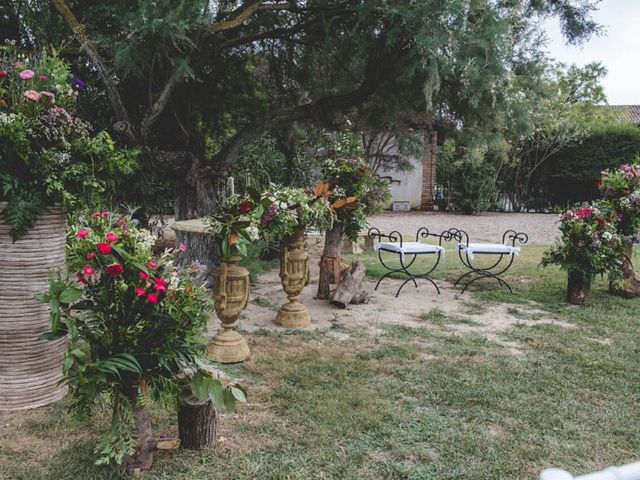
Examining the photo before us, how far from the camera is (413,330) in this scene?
4828 millimetres

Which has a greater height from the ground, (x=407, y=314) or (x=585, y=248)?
(x=585, y=248)

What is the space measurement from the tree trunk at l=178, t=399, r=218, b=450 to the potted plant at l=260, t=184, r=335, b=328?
6.26 ft

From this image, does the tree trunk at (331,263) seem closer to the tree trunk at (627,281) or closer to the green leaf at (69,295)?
the tree trunk at (627,281)

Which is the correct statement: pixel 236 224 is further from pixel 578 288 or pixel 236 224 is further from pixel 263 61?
pixel 578 288

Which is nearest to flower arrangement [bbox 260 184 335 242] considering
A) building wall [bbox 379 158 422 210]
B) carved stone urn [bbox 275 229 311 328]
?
carved stone urn [bbox 275 229 311 328]

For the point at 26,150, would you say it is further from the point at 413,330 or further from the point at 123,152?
the point at 413,330

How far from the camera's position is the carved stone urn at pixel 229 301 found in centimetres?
393

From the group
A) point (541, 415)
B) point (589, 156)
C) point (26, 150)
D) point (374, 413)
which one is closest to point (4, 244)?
point (26, 150)

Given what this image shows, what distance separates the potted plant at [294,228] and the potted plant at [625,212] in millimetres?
3471

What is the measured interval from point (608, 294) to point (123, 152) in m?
5.89

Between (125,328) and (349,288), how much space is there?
3617 millimetres

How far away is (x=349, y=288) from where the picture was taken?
571 centimetres

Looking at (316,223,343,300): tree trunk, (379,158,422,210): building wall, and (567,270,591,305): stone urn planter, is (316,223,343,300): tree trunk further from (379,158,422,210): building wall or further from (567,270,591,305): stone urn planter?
(379,158,422,210): building wall

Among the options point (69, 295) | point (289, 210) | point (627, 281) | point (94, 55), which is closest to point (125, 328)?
point (69, 295)
